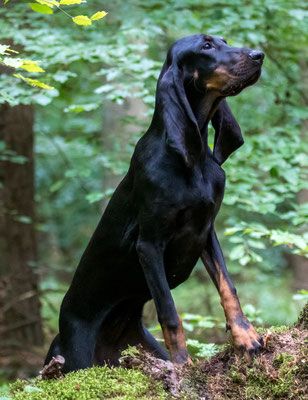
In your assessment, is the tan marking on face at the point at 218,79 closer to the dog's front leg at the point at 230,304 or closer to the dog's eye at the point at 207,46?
the dog's eye at the point at 207,46

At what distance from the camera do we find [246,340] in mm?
3375

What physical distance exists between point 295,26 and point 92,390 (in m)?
5.50

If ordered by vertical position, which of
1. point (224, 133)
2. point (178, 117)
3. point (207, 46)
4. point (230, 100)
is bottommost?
point (230, 100)

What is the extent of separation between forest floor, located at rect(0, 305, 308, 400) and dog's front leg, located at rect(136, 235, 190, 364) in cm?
11

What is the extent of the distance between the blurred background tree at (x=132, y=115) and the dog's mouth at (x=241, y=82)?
3.50 ft

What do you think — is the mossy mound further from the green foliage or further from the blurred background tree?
the green foliage

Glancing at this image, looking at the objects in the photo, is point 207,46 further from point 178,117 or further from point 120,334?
point 120,334

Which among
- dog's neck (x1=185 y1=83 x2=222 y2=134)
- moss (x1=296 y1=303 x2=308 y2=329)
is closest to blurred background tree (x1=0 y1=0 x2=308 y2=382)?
dog's neck (x1=185 y1=83 x2=222 y2=134)

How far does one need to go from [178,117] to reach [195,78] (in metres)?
0.26

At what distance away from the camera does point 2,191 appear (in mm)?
9703

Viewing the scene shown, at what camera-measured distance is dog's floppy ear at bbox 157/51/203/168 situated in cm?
A: 355

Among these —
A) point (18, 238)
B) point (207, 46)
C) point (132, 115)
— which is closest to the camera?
point (207, 46)

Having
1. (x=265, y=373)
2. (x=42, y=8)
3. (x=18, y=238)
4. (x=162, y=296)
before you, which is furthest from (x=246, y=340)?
(x=18, y=238)

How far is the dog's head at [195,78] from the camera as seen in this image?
3520mm
